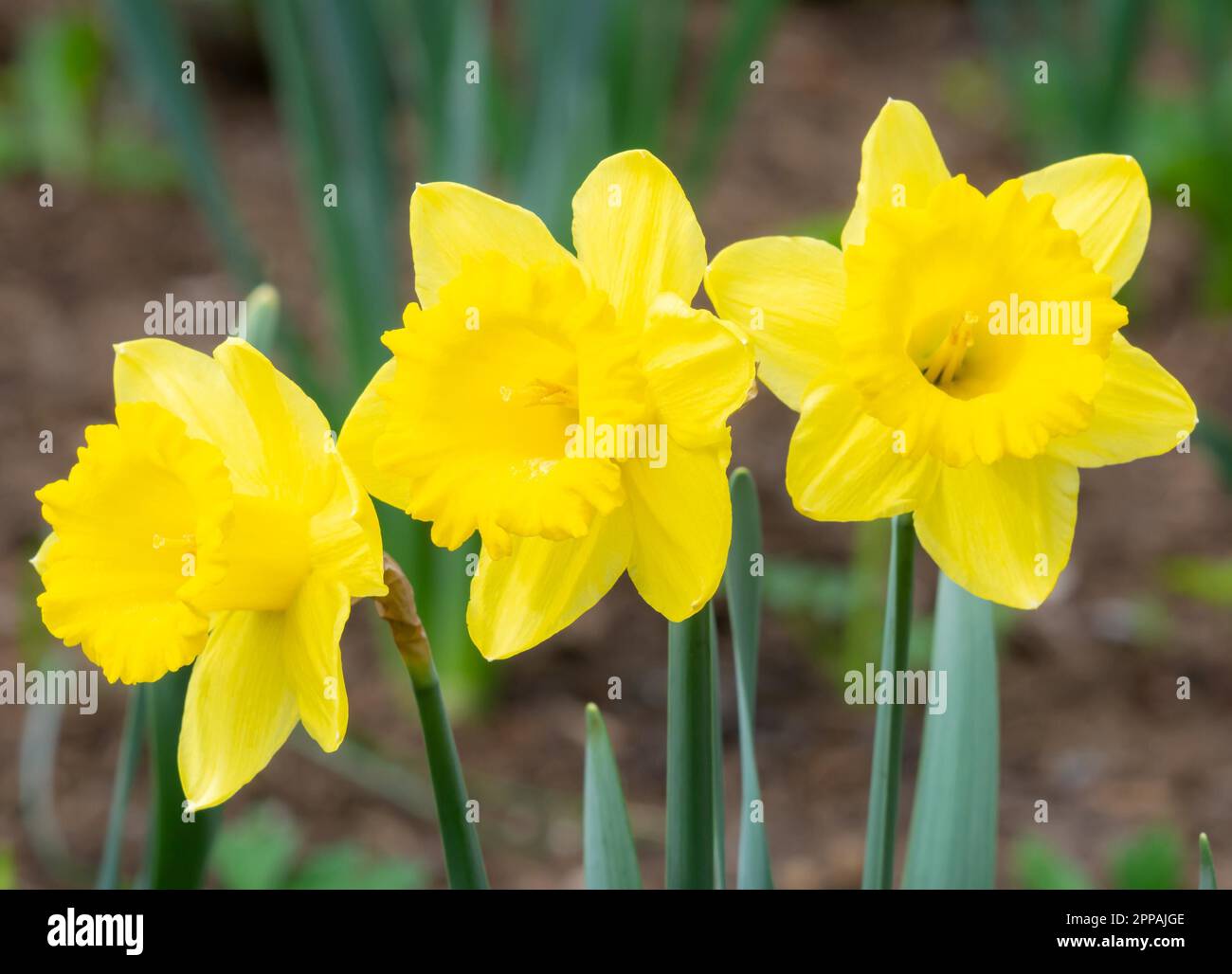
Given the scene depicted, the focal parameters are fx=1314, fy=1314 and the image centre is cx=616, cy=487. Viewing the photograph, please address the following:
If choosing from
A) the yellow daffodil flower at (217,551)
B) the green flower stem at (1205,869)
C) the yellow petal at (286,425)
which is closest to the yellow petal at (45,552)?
the yellow daffodil flower at (217,551)

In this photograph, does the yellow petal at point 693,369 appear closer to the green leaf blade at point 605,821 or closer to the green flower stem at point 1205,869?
the green leaf blade at point 605,821

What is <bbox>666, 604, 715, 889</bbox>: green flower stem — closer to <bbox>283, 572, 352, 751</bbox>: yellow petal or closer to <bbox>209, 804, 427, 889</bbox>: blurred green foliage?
<bbox>283, 572, 352, 751</bbox>: yellow petal

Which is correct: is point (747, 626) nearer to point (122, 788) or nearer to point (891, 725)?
point (891, 725)

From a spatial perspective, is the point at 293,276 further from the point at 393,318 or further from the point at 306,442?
the point at 306,442

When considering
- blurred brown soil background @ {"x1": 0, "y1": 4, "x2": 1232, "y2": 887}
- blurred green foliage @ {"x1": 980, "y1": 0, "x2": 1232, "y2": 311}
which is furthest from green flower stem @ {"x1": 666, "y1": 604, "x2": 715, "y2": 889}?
blurred green foliage @ {"x1": 980, "y1": 0, "x2": 1232, "y2": 311}

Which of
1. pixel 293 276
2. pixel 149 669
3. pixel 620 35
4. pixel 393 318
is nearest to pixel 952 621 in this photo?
pixel 149 669

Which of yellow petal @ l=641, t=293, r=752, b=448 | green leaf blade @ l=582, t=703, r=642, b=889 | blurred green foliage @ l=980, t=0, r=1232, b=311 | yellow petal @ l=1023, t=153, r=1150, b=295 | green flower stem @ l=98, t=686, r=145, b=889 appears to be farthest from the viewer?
blurred green foliage @ l=980, t=0, r=1232, b=311
